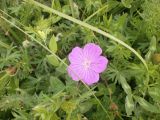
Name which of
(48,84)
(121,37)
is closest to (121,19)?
(121,37)

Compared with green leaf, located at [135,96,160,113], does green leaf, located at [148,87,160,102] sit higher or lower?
higher

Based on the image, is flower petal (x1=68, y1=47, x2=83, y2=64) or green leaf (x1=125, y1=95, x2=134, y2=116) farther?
flower petal (x1=68, y1=47, x2=83, y2=64)

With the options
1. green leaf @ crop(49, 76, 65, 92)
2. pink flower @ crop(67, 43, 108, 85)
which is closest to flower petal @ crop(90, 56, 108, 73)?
pink flower @ crop(67, 43, 108, 85)

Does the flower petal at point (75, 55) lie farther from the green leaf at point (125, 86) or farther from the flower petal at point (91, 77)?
the green leaf at point (125, 86)

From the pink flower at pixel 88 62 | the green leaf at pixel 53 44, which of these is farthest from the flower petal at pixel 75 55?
the green leaf at pixel 53 44

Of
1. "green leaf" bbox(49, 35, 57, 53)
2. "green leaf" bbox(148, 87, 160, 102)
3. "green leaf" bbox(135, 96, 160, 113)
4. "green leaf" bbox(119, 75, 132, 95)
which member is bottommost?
"green leaf" bbox(135, 96, 160, 113)

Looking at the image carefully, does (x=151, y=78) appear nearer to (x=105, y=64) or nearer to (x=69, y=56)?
(x=105, y=64)

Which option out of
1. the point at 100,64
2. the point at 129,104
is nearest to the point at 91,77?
the point at 100,64

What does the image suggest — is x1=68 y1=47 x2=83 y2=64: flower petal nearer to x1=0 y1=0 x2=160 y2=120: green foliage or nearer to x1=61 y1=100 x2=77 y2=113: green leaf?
x1=0 y1=0 x2=160 y2=120: green foliage

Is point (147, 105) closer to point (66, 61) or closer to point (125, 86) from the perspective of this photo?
point (125, 86)
